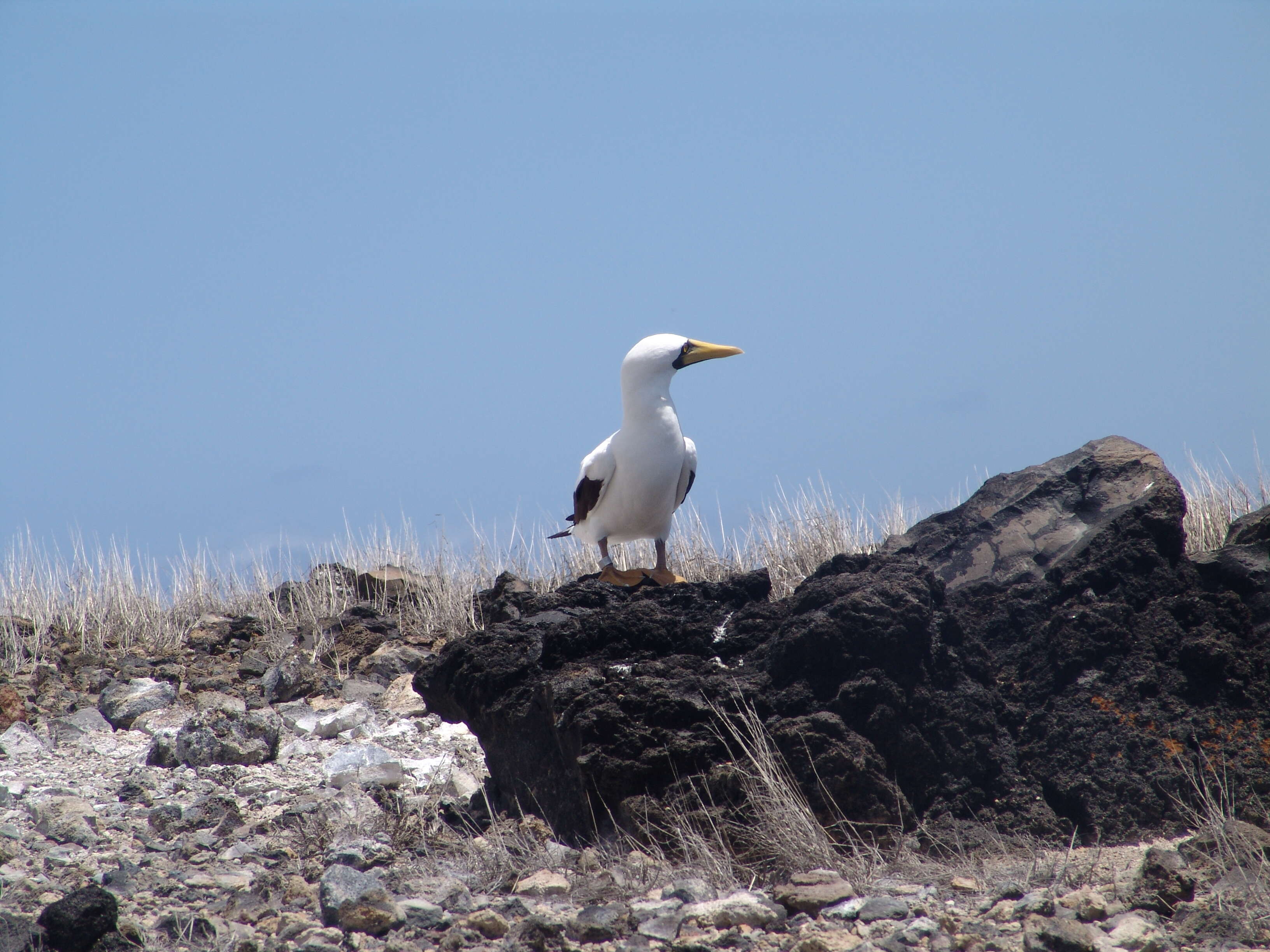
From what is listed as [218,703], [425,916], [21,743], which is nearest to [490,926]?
[425,916]

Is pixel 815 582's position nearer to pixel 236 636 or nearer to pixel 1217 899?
pixel 1217 899

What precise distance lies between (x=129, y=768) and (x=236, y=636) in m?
3.52

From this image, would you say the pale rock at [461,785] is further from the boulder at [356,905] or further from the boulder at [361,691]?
the boulder at [361,691]

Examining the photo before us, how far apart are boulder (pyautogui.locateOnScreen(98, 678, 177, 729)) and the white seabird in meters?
3.37

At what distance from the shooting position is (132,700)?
711 centimetres

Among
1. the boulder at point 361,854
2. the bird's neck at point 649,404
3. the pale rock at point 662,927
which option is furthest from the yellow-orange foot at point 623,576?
the pale rock at point 662,927

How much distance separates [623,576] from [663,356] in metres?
1.77

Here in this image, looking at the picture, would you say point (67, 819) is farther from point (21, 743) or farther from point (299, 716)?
point (299, 716)

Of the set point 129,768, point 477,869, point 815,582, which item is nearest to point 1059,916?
point 815,582

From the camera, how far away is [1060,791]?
4160 mm

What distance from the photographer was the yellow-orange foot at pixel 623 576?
310 inches

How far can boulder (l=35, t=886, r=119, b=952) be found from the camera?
11.1ft

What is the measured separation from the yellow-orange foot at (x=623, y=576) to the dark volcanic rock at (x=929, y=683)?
2.58 m

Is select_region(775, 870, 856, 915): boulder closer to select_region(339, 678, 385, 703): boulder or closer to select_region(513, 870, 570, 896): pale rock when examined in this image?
select_region(513, 870, 570, 896): pale rock
